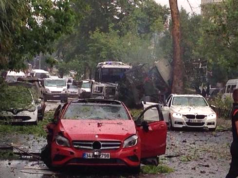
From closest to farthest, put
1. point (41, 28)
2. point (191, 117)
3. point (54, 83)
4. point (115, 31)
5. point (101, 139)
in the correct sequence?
point (101, 139), point (41, 28), point (191, 117), point (54, 83), point (115, 31)

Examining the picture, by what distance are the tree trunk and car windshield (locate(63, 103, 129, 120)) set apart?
22.0 m

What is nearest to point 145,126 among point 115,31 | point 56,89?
point 56,89

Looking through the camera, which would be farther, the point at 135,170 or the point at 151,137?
the point at 151,137

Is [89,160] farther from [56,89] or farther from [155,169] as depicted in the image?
[56,89]

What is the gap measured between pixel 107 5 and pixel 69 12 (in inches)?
2053

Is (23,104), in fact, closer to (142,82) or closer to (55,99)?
(142,82)

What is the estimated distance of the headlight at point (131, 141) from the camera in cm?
1225

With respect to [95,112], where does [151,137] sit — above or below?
below

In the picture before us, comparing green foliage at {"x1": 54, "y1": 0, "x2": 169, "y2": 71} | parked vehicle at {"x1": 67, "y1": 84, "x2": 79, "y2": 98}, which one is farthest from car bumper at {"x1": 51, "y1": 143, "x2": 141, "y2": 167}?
green foliage at {"x1": 54, "y1": 0, "x2": 169, "y2": 71}

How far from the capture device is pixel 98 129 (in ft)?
41.2

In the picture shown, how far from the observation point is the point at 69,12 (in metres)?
20.2

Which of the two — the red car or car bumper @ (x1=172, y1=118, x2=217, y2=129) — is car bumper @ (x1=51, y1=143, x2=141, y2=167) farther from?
car bumper @ (x1=172, y1=118, x2=217, y2=129)

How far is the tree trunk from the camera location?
35594mm

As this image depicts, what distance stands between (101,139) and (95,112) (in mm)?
1801
